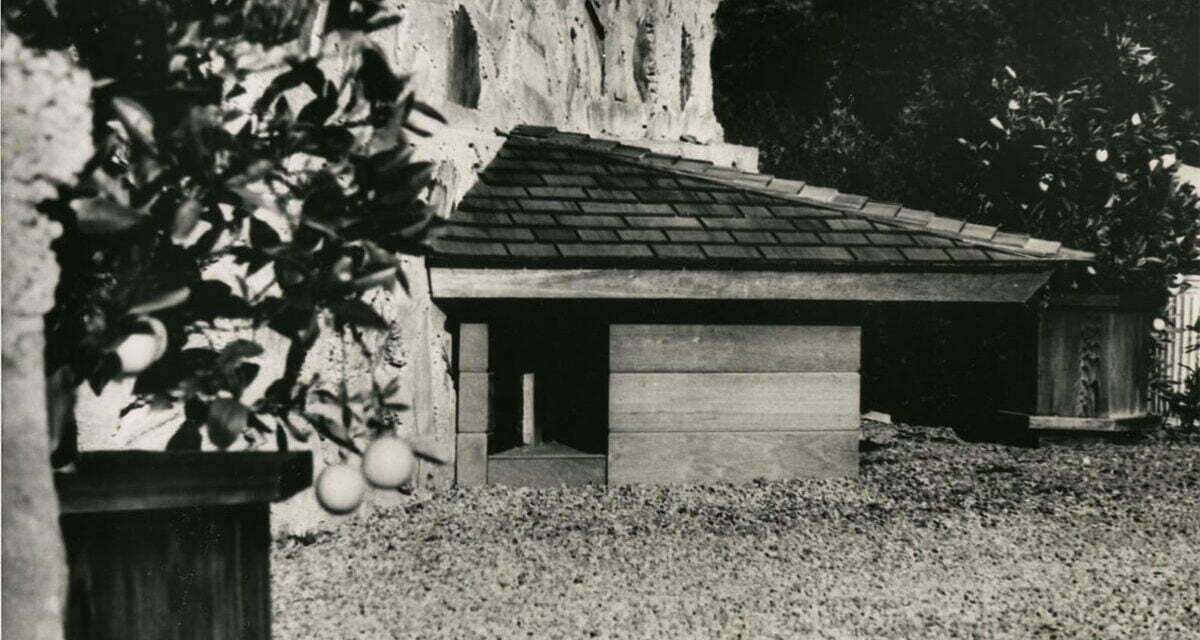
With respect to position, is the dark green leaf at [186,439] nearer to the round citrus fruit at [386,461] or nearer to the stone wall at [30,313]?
the round citrus fruit at [386,461]

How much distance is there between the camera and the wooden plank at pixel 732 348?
Answer: 20.4 feet

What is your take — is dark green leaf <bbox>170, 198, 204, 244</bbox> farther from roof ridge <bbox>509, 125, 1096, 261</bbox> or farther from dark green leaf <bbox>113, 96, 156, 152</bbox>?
roof ridge <bbox>509, 125, 1096, 261</bbox>

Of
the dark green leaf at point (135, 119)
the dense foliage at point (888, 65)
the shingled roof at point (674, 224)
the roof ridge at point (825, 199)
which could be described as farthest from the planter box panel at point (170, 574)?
the dense foliage at point (888, 65)

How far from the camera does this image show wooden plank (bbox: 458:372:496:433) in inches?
239

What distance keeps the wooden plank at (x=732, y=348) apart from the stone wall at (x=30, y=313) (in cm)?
480

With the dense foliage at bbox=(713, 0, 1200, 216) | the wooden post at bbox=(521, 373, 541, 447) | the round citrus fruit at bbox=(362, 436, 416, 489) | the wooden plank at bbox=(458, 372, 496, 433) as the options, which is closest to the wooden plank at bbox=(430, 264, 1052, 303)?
the wooden plank at bbox=(458, 372, 496, 433)

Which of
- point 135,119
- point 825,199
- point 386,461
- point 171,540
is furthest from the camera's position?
point 825,199

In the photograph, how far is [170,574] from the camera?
2.06 m

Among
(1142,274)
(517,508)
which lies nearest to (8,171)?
(517,508)

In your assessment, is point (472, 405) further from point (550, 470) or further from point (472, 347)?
point (550, 470)

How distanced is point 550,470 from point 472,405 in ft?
1.92

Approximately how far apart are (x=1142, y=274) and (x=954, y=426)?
2046 mm

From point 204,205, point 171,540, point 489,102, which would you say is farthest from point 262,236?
point 489,102

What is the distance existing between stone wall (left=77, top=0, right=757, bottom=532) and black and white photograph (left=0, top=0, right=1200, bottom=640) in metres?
0.03
